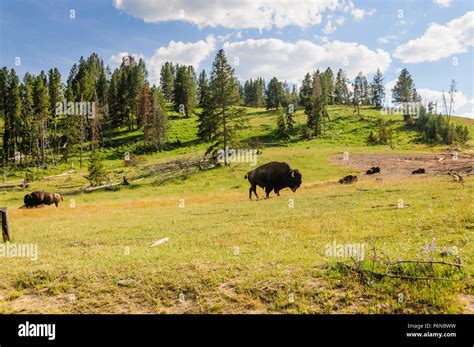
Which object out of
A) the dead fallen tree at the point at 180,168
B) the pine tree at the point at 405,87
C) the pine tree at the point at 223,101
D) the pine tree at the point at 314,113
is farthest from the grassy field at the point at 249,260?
the pine tree at the point at 405,87

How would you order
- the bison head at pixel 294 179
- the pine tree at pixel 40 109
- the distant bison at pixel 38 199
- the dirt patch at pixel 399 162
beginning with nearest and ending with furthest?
the bison head at pixel 294 179 → the distant bison at pixel 38 199 → the dirt patch at pixel 399 162 → the pine tree at pixel 40 109

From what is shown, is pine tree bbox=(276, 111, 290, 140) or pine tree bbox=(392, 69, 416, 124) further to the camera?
pine tree bbox=(392, 69, 416, 124)

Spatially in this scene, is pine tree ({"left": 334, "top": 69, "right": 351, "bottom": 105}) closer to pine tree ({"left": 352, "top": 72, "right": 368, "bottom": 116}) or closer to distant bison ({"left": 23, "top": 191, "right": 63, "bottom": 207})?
pine tree ({"left": 352, "top": 72, "right": 368, "bottom": 116})

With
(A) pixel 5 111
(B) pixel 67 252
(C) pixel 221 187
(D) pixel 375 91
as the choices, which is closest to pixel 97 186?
(C) pixel 221 187

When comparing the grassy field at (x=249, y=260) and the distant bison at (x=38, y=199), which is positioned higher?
the grassy field at (x=249, y=260)

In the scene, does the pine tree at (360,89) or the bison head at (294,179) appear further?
the pine tree at (360,89)

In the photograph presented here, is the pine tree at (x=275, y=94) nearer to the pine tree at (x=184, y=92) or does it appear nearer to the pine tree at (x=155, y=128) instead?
the pine tree at (x=184, y=92)

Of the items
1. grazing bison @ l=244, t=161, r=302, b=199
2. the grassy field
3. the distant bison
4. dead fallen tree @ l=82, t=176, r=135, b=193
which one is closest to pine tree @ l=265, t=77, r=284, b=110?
dead fallen tree @ l=82, t=176, r=135, b=193

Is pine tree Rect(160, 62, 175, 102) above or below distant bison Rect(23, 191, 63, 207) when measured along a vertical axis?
above

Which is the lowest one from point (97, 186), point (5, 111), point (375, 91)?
point (97, 186)

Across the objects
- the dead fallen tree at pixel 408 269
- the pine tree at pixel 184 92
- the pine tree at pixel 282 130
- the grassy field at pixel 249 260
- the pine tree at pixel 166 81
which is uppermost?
the pine tree at pixel 166 81
